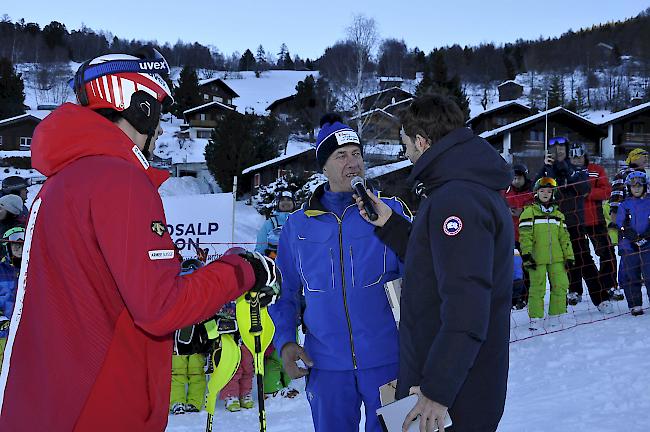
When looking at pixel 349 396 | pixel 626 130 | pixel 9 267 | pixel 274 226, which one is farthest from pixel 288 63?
pixel 349 396

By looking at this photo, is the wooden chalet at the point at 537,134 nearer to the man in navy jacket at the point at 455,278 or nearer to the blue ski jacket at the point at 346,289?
the blue ski jacket at the point at 346,289

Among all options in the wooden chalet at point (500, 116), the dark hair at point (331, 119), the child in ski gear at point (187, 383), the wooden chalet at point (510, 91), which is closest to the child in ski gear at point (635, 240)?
the child in ski gear at point (187, 383)

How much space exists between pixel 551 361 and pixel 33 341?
501cm

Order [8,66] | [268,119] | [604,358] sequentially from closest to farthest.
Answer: [604,358]
[268,119]
[8,66]

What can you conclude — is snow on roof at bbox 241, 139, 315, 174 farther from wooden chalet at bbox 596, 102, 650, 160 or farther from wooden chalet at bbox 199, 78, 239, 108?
wooden chalet at bbox 199, 78, 239, 108

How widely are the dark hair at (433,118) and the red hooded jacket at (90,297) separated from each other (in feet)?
3.25

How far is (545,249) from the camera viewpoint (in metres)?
7.28

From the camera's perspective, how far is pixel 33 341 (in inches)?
65.4

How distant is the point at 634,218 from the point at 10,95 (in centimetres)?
5209

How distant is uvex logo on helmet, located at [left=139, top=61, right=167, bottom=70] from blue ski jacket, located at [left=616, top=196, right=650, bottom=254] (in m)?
6.58

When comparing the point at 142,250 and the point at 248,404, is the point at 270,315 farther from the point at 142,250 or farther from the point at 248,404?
the point at 248,404

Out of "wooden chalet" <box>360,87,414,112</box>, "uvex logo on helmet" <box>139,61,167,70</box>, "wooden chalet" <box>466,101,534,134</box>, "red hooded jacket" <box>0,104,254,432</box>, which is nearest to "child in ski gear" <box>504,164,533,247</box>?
"uvex logo on helmet" <box>139,61,167,70</box>

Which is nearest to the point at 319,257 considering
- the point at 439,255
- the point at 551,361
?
the point at 439,255

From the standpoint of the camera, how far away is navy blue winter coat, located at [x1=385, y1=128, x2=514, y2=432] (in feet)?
6.15
